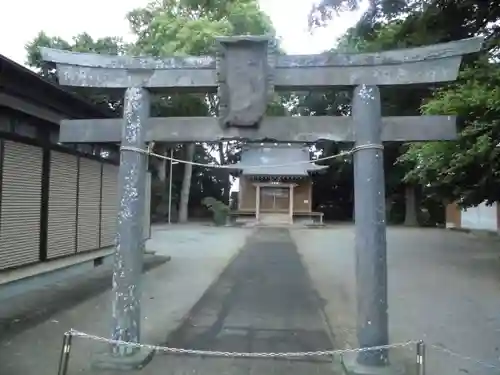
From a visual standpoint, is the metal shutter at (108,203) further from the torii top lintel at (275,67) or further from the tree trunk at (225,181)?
the tree trunk at (225,181)

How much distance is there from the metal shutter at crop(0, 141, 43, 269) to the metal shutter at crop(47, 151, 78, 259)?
454 mm

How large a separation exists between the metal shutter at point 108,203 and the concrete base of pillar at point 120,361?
683cm

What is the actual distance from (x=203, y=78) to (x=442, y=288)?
775cm

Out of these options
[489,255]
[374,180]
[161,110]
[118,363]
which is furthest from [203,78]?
[161,110]

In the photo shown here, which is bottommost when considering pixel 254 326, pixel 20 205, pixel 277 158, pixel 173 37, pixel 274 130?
pixel 254 326

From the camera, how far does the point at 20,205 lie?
810 centimetres

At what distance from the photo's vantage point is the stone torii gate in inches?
214

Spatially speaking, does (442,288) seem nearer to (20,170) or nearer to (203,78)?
(203,78)

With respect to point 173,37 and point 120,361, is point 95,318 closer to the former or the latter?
point 120,361

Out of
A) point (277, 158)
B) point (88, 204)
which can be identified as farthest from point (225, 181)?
point (88, 204)

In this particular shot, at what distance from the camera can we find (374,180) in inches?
215

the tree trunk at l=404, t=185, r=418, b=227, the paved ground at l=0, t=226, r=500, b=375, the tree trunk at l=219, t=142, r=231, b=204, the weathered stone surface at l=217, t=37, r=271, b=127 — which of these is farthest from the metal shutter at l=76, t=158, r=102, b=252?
the tree trunk at l=219, t=142, r=231, b=204

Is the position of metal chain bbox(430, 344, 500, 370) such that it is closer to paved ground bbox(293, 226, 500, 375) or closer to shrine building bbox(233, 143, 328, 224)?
paved ground bbox(293, 226, 500, 375)

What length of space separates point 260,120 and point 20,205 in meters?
4.60
